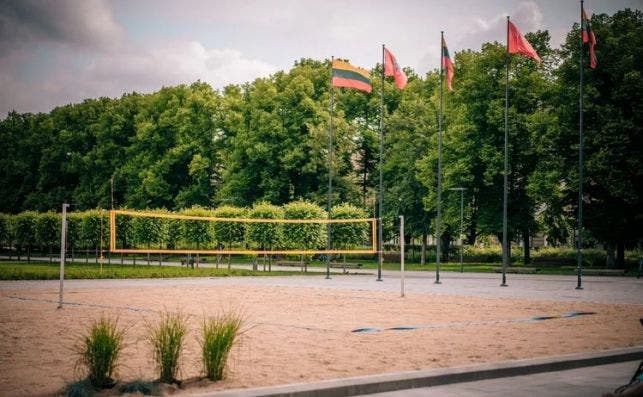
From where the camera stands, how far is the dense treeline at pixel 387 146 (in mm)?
51375

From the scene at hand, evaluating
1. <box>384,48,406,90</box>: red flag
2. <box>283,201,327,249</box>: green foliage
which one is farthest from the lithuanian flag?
<box>283,201,327,249</box>: green foliage

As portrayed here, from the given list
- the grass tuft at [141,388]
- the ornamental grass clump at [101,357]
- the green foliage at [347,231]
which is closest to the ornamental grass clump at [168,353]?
the grass tuft at [141,388]

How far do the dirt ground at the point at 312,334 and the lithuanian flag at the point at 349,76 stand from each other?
14.1 m

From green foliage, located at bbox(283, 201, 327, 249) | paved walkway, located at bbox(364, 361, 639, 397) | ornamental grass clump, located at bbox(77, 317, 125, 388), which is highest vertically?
green foliage, located at bbox(283, 201, 327, 249)

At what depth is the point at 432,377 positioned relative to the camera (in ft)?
33.5

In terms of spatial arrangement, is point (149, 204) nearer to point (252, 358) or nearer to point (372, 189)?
point (372, 189)

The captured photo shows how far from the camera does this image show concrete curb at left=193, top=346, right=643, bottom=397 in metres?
8.96

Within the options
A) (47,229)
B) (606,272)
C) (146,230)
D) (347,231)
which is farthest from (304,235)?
(47,229)

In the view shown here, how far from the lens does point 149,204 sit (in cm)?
7831

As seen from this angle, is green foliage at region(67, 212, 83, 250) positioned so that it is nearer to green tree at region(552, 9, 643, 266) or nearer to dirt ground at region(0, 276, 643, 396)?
dirt ground at region(0, 276, 643, 396)

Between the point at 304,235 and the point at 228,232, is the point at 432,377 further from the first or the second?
the point at 228,232

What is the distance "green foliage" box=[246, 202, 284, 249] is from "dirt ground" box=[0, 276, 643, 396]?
25397 mm

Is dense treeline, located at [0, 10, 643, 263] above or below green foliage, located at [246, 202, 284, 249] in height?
above

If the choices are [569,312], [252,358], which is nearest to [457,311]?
[569,312]
